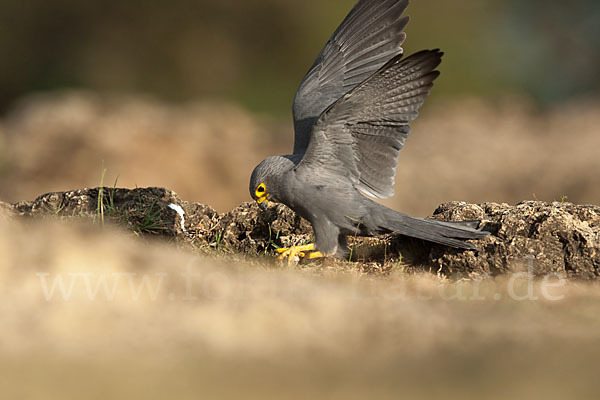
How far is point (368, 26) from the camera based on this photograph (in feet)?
13.4

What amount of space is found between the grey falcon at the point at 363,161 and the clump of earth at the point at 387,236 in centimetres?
17

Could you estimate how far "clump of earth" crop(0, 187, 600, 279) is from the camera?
358 cm

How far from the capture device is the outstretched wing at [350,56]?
3.98 m

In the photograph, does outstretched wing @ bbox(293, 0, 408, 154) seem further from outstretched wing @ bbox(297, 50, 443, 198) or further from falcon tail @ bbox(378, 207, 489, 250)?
falcon tail @ bbox(378, 207, 489, 250)

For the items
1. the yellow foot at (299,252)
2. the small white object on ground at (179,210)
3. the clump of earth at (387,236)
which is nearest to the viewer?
the clump of earth at (387,236)

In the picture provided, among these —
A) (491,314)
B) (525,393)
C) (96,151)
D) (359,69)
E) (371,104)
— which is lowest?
(525,393)

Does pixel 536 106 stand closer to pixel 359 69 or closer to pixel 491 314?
pixel 359 69

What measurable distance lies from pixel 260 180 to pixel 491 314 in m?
1.78

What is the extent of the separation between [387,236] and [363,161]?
2.22 feet

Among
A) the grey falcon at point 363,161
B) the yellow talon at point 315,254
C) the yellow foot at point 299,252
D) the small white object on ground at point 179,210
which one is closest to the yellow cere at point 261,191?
the grey falcon at point 363,161

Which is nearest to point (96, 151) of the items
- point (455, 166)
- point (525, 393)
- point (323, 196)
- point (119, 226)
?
point (455, 166)

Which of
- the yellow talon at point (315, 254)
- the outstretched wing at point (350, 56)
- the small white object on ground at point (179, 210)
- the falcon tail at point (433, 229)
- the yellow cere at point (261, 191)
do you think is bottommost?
the yellow talon at point (315, 254)

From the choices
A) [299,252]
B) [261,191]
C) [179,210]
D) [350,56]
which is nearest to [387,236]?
[299,252]

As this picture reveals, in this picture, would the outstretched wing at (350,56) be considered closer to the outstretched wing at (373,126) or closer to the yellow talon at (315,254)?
the outstretched wing at (373,126)
